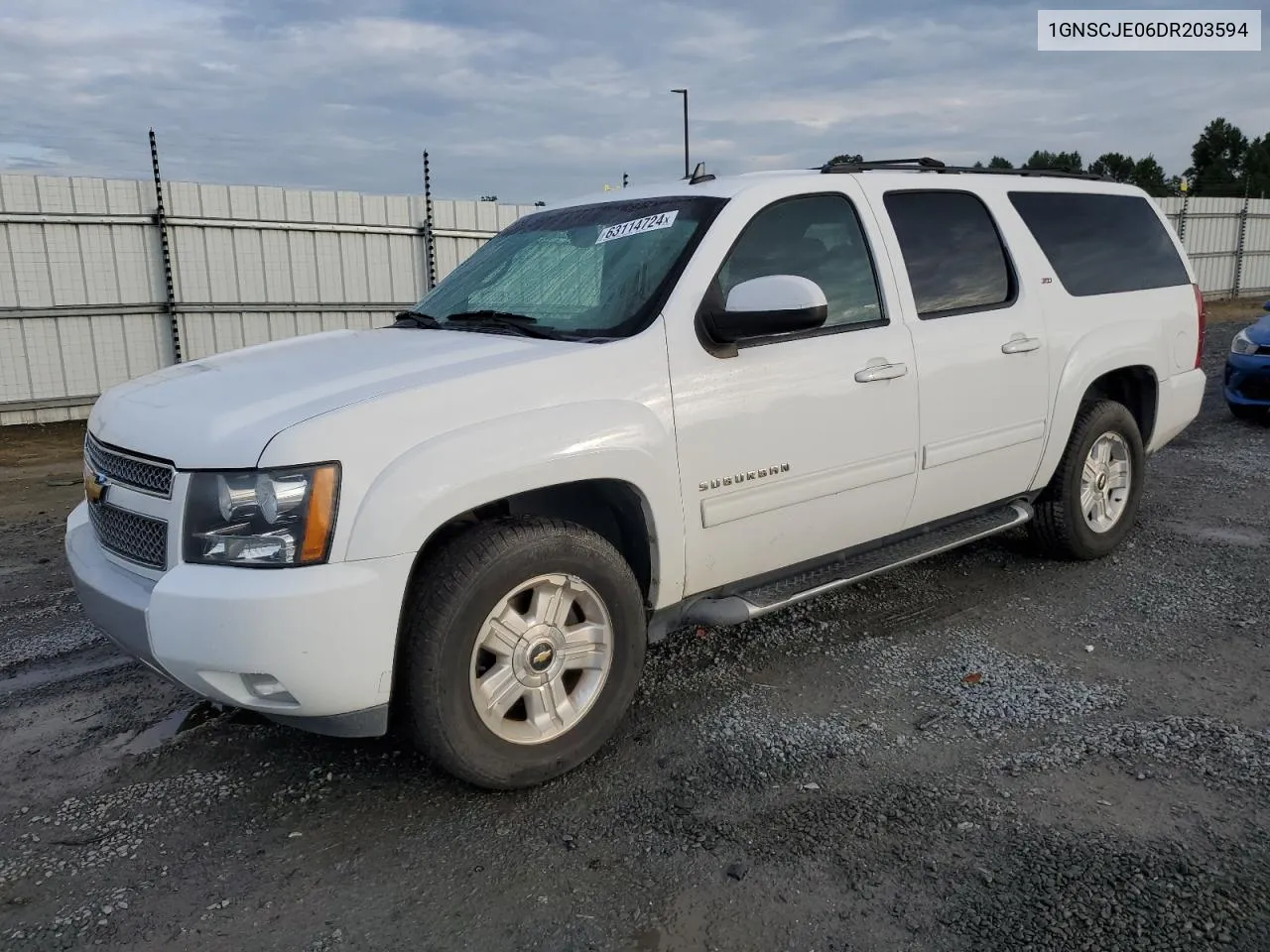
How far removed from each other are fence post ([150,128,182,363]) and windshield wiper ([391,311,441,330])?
7.81m

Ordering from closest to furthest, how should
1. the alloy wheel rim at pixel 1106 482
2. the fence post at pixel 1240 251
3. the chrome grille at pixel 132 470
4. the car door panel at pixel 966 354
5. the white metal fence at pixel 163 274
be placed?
the chrome grille at pixel 132 470 < the car door panel at pixel 966 354 < the alloy wheel rim at pixel 1106 482 < the white metal fence at pixel 163 274 < the fence post at pixel 1240 251

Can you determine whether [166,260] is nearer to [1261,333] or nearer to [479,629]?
[479,629]

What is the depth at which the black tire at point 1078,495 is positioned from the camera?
4945 millimetres

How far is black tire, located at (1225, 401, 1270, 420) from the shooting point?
9008 mm

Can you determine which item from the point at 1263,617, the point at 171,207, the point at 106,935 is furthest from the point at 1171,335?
the point at 171,207

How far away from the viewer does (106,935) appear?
8.07ft

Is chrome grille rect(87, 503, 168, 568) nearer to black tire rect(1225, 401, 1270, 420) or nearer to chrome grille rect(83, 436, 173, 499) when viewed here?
chrome grille rect(83, 436, 173, 499)

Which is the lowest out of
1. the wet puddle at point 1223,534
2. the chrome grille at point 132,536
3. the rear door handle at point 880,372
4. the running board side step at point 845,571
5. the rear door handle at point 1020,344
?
the wet puddle at point 1223,534

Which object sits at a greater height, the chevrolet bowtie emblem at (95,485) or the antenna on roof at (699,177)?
the antenna on roof at (699,177)

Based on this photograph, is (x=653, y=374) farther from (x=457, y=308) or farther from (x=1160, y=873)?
(x=1160, y=873)

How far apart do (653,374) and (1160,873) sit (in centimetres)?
200

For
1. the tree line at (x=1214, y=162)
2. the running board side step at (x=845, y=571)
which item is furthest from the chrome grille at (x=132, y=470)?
the tree line at (x=1214, y=162)

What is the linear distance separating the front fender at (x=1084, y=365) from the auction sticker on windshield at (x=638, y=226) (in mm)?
2181

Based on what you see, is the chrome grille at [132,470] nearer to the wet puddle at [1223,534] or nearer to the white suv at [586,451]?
the white suv at [586,451]
